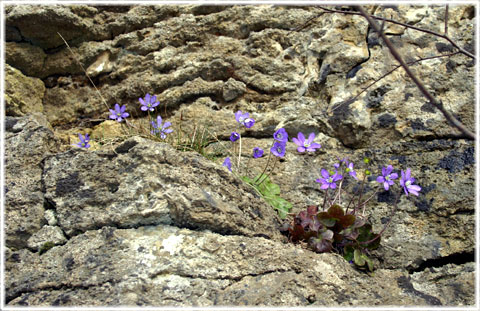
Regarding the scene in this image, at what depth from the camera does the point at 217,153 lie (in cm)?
296

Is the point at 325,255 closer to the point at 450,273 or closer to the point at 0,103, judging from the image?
the point at 450,273

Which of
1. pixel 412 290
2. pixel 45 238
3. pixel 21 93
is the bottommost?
pixel 412 290

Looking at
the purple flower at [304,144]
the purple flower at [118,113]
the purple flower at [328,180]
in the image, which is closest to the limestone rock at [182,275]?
the purple flower at [328,180]

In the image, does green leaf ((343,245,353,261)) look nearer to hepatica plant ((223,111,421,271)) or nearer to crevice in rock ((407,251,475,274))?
hepatica plant ((223,111,421,271))

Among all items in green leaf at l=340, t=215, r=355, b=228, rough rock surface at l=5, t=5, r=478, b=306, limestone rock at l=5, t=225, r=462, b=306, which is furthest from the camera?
green leaf at l=340, t=215, r=355, b=228

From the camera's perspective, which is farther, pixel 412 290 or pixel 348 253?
pixel 348 253

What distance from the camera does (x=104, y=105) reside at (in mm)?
3348

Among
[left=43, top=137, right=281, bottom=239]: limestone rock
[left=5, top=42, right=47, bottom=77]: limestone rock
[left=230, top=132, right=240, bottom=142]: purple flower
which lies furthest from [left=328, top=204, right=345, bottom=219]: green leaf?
[left=5, top=42, right=47, bottom=77]: limestone rock

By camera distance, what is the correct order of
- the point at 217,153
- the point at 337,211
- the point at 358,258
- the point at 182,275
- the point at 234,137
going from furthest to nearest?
the point at 217,153 → the point at 234,137 → the point at 337,211 → the point at 358,258 → the point at 182,275

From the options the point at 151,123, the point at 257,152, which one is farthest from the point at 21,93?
the point at 257,152

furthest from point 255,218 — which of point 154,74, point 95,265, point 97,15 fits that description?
point 97,15

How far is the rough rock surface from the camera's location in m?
1.93

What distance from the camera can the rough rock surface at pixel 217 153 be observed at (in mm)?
1930

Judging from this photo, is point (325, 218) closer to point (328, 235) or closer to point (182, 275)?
point (328, 235)
